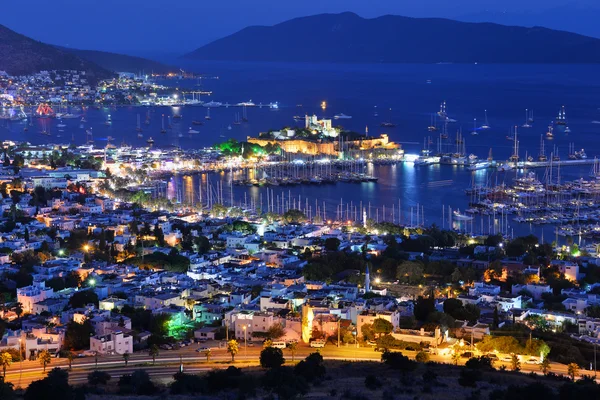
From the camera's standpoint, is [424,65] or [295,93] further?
[424,65]

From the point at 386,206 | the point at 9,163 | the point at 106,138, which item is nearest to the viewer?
the point at 386,206

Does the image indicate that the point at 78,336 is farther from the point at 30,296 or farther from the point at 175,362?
the point at 30,296

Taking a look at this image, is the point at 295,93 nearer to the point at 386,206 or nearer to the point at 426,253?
the point at 386,206

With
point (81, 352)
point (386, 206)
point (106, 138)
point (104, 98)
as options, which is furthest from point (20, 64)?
point (81, 352)

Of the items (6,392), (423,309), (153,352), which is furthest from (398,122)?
(6,392)

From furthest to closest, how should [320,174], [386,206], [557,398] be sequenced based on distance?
[320,174], [386,206], [557,398]

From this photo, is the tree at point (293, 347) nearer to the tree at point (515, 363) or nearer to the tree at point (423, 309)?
the tree at point (423, 309)

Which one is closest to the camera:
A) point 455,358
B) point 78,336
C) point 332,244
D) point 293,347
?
point 455,358
